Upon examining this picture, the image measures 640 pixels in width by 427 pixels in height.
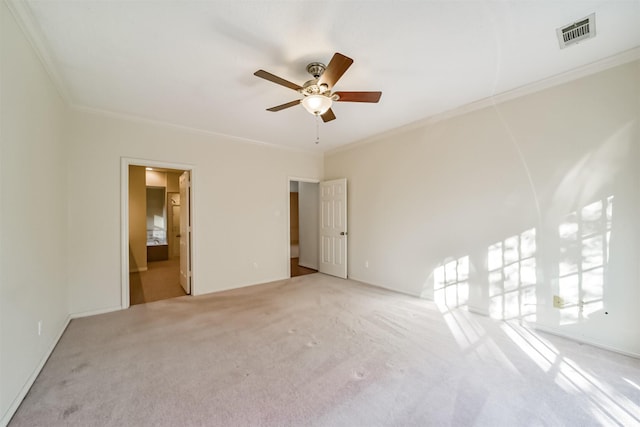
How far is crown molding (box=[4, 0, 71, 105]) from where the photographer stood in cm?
169

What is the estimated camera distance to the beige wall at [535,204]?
237 cm

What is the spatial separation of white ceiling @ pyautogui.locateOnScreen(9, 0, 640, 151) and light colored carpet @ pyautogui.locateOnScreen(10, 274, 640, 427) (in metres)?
2.68

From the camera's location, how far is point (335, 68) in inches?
78.0

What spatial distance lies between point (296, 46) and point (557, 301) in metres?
3.60

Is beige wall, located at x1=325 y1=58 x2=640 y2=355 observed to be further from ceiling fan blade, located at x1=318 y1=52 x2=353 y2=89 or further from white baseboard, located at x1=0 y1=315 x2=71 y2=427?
white baseboard, located at x1=0 y1=315 x2=71 y2=427

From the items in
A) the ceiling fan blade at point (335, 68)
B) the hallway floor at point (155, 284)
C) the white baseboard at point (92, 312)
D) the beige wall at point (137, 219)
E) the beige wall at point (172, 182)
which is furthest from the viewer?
the beige wall at point (172, 182)

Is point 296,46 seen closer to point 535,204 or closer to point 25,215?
point 25,215

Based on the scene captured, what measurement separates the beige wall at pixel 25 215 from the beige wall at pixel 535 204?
13.8 feet

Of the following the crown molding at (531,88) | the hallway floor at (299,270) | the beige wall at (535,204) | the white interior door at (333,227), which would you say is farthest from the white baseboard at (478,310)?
the hallway floor at (299,270)

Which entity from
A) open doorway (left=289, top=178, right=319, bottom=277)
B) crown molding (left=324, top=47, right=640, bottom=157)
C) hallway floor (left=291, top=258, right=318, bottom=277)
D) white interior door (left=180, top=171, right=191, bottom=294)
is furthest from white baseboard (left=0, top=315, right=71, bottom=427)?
crown molding (left=324, top=47, right=640, bottom=157)

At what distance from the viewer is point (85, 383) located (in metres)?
1.98

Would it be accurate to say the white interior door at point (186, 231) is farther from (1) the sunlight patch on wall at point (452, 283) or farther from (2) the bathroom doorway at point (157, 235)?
(1) the sunlight patch on wall at point (452, 283)

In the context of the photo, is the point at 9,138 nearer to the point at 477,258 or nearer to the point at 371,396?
the point at 371,396

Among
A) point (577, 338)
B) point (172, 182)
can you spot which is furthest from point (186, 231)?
point (577, 338)
